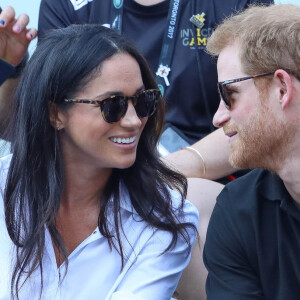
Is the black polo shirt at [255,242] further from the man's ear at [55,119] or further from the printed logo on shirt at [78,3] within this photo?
the printed logo on shirt at [78,3]

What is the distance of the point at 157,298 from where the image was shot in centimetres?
234

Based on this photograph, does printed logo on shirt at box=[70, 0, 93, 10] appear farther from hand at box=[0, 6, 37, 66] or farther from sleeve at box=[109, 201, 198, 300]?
sleeve at box=[109, 201, 198, 300]

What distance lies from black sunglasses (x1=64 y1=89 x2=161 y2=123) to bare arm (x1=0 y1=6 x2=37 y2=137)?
2.15 feet

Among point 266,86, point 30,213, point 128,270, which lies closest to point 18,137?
point 30,213

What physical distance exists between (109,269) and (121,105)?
59 cm

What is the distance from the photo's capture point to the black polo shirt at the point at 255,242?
6.84 ft

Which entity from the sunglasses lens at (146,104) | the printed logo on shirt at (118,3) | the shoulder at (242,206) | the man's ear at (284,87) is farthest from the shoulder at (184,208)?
the printed logo on shirt at (118,3)

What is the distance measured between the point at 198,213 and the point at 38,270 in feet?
2.15

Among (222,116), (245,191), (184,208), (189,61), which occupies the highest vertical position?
(222,116)

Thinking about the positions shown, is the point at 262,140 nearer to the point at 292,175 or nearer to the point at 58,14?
the point at 292,175

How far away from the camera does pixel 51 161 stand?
93.7 inches

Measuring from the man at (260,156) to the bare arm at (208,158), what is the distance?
56 cm

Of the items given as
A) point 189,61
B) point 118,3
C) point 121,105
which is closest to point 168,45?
point 189,61

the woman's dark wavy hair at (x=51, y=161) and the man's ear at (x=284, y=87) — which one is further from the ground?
the man's ear at (x=284, y=87)
